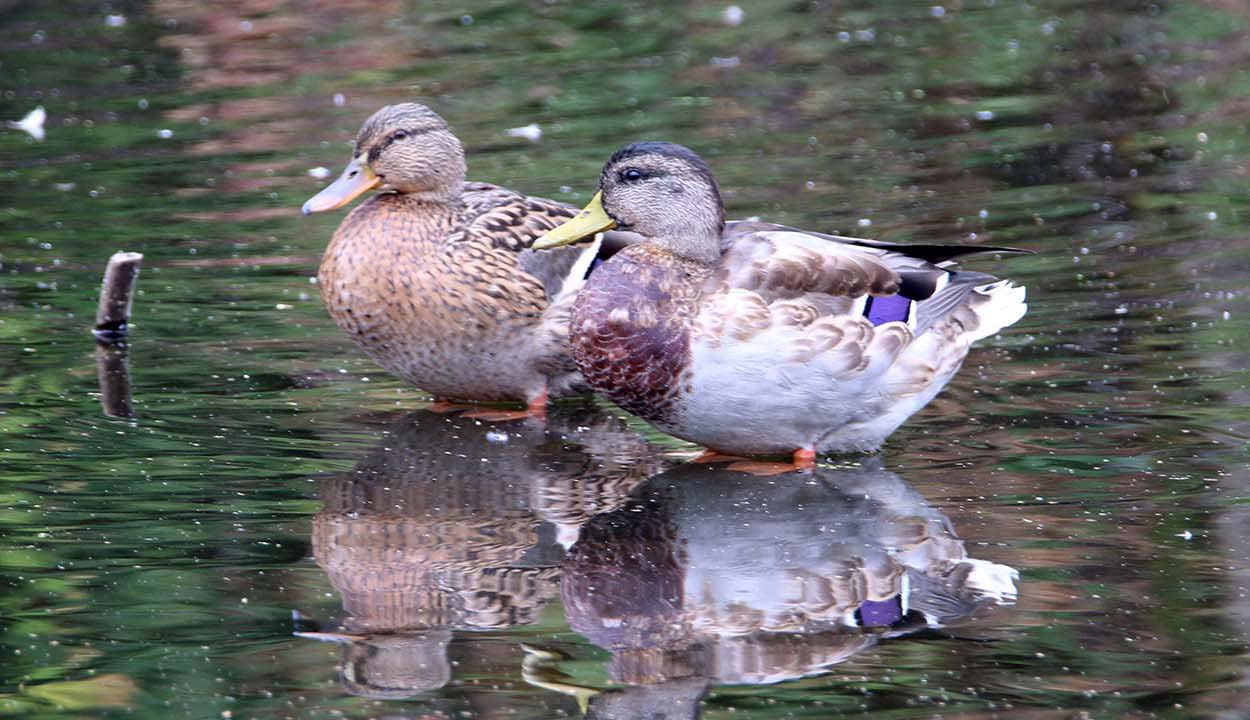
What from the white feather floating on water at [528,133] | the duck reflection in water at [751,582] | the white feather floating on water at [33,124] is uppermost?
the white feather floating on water at [33,124]

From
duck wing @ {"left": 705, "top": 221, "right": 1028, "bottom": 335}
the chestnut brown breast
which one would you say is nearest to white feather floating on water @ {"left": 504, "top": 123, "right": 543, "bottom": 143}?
duck wing @ {"left": 705, "top": 221, "right": 1028, "bottom": 335}

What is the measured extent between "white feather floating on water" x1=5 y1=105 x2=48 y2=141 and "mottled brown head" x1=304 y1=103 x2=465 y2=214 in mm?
5693

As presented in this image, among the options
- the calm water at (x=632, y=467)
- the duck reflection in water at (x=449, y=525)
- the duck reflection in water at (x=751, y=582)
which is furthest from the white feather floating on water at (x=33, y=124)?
the duck reflection in water at (x=751, y=582)

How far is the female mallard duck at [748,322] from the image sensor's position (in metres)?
6.11

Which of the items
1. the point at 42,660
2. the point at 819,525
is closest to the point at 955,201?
the point at 819,525

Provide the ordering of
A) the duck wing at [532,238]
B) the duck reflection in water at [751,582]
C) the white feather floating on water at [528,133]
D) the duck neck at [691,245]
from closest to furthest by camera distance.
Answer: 1. the duck reflection in water at [751,582]
2. the duck neck at [691,245]
3. the duck wing at [532,238]
4. the white feather floating on water at [528,133]

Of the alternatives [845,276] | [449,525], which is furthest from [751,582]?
[845,276]

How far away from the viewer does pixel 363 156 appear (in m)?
7.42

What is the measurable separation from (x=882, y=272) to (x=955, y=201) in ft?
12.1

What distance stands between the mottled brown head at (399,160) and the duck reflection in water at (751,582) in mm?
1767

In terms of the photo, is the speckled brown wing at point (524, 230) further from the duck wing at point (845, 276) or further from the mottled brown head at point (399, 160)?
the duck wing at point (845, 276)

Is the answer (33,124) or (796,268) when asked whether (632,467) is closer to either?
(796,268)

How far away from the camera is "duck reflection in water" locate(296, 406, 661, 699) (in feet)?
16.1

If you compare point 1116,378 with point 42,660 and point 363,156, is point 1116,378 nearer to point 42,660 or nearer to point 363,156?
point 363,156
